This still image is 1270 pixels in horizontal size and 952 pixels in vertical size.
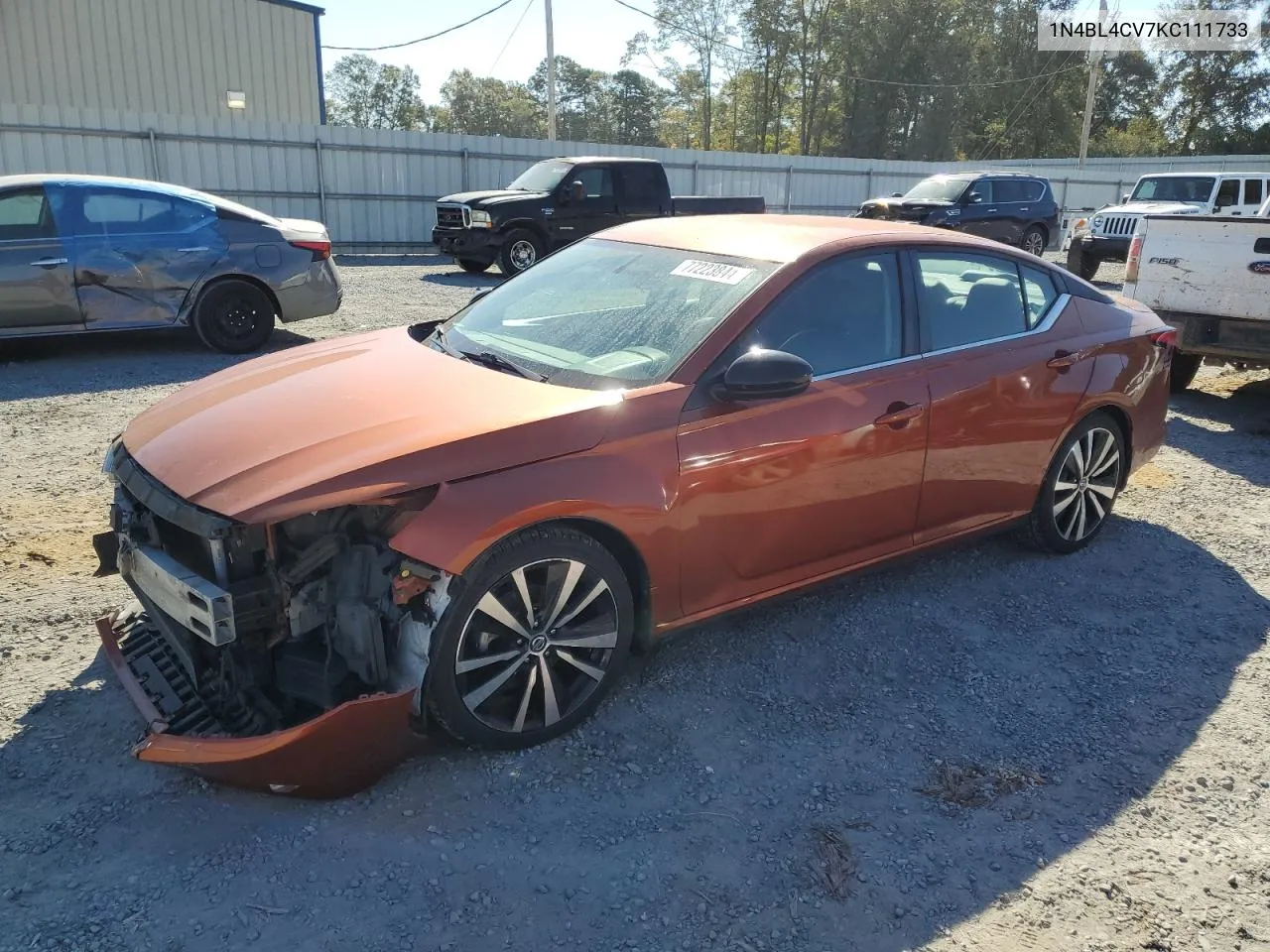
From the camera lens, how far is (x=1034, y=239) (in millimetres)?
19312

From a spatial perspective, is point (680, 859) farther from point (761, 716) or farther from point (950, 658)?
point (950, 658)

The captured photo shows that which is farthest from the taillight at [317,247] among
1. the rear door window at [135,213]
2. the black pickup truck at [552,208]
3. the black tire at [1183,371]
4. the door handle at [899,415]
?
the black tire at [1183,371]

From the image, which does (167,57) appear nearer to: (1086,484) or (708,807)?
(1086,484)

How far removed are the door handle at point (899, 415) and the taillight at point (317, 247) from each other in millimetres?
6700

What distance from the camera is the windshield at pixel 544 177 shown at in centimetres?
1576

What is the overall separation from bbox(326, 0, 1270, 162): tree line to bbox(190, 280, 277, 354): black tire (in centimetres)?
5187

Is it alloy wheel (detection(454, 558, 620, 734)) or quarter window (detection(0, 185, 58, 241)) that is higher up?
quarter window (detection(0, 185, 58, 241))

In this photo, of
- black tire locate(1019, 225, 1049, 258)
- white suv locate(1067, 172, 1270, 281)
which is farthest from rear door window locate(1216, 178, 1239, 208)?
black tire locate(1019, 225, 1049, 258)

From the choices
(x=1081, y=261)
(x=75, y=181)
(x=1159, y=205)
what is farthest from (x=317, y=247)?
(x=1159, y=205)

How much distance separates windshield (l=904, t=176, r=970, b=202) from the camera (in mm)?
18155

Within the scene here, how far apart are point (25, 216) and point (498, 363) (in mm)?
6192

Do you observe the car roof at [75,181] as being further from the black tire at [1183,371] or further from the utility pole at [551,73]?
the utility pole at [551,73]

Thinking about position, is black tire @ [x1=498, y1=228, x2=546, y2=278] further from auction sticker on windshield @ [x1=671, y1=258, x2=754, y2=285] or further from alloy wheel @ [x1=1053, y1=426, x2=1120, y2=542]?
auction sticker on windshield @ [x1=671, y1=258, x2=754, y2=285]

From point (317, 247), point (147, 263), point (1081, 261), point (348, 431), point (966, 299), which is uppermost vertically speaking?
point (966, 299)
